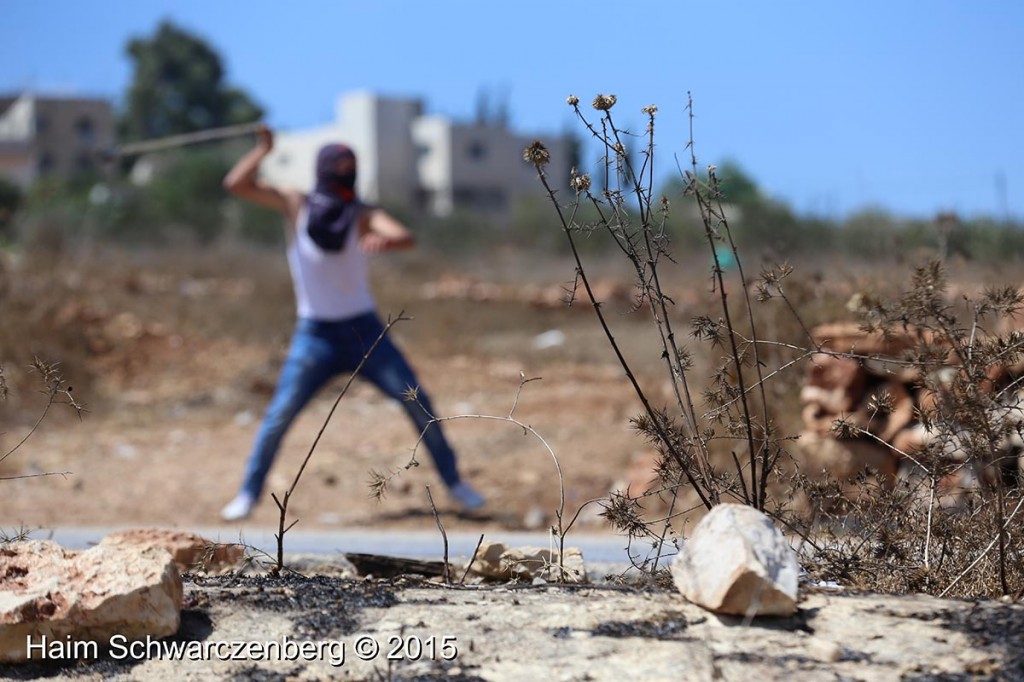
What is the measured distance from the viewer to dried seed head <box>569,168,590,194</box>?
3.25 m

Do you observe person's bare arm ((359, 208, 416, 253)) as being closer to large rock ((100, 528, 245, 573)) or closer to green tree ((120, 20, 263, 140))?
large rock ((100, 528, 245, 573))

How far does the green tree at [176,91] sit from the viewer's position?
6650 cm

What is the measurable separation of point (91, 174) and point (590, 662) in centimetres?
5655

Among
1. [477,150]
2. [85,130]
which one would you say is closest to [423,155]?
[477,150]

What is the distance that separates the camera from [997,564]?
3.47 metres

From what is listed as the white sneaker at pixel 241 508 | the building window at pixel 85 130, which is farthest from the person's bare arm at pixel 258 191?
the building window at pixel 85 130

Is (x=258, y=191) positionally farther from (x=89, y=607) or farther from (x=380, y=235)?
(x=89, y=607)

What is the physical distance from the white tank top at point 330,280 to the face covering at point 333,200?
1.8 inches

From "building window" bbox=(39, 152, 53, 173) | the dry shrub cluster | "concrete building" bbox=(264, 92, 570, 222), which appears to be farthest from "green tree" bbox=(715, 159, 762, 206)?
"building window" bbox=(39, 152, 53, 173)

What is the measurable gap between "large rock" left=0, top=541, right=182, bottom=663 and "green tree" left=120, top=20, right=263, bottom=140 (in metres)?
64.9

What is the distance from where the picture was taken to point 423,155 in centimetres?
6066

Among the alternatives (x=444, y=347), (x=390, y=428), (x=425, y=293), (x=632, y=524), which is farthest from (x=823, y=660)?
(x=425, y=293)

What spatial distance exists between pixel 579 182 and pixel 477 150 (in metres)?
57.8

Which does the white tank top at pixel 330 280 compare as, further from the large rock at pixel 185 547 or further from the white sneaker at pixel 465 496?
the large rock at pixel 185 547
